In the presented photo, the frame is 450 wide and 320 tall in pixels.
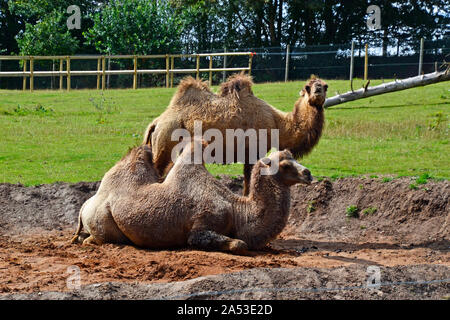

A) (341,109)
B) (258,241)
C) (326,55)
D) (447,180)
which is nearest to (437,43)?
(326,55)

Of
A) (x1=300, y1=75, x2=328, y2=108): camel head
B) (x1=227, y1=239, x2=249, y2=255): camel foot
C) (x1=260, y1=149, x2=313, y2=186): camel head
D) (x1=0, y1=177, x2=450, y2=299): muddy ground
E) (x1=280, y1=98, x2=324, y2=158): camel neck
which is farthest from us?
(x1=280, y1=98, x2=324, y2=158): camel neck

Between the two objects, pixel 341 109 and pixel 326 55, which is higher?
pixel 326 55

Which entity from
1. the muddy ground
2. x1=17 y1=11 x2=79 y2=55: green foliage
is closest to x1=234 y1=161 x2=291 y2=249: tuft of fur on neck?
the muddy ground

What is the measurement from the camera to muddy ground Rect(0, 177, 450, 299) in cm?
573

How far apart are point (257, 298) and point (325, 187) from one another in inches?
224

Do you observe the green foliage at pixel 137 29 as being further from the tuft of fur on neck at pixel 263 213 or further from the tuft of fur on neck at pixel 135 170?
the tuft of fur on neck at pixel 263 213

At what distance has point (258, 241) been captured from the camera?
8125mm

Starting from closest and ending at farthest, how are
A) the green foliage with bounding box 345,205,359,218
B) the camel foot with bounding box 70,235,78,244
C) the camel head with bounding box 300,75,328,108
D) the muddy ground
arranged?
the muddy ground
the camel foot with bounding box 70,235,78,244
the camel head with bounding box 300,75,328,108
the green foliage with bounding box 345,205,359,218

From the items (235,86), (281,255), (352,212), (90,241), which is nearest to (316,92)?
(235,86)

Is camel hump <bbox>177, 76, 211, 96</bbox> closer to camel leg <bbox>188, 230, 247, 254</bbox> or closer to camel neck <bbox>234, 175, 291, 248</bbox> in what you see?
camel neck <bbox>234, 175, 291, 248</bbox>

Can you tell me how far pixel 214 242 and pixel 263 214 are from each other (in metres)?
0.73

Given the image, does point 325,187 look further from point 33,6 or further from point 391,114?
point 33,6

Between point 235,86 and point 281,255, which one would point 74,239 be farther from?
point 235,86

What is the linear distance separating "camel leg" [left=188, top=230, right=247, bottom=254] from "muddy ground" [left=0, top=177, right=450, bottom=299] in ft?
0.49
